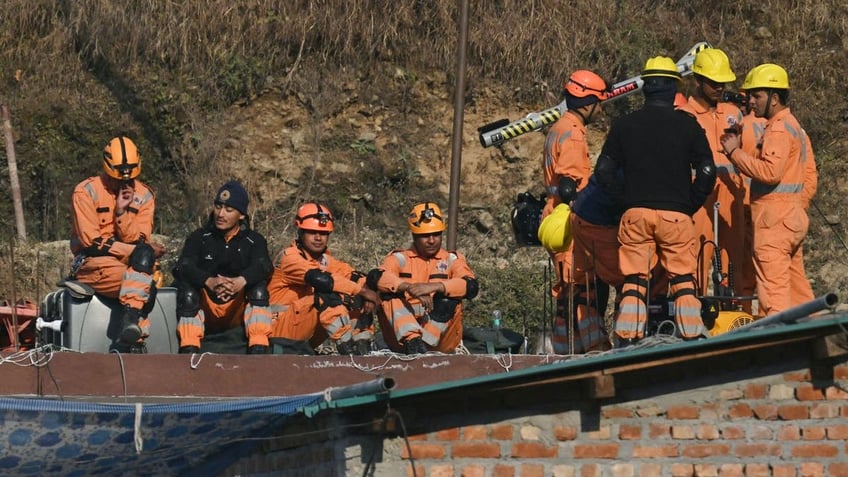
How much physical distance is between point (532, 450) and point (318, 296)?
158 inches

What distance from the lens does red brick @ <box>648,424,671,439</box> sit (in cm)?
1107

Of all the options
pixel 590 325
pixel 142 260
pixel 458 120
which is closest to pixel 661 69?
pixel 590 325

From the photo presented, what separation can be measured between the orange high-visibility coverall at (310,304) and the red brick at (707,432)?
4284 millimetres

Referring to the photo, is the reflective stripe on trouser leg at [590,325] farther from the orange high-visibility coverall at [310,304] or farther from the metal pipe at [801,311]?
the metal pipe at [801,311]

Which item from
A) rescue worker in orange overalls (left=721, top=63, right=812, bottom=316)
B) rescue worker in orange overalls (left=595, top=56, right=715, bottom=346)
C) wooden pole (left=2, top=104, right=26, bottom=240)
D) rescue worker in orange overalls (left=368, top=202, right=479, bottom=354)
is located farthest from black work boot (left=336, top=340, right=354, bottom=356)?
wooden pole (left=2, top=104, right=26, bottom=240)

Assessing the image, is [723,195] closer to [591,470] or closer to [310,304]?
[310,304]

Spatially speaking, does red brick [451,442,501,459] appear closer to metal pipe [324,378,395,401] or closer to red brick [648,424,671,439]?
metal pipe [324,378,395,401]

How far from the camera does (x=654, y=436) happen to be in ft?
36.3

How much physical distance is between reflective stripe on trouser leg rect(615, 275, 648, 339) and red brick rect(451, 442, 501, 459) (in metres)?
1.75

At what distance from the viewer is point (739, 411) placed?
36.2ft

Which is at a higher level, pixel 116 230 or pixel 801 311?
pixel 116 230

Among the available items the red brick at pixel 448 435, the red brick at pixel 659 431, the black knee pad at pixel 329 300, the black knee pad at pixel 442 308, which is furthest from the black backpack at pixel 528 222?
the red brick at pixel 659 431

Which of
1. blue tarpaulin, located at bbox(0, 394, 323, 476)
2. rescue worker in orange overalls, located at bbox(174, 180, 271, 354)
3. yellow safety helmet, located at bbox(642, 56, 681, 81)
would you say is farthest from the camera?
rescue worker in orange overalls, located at bbox(174, 180, 271, 354)

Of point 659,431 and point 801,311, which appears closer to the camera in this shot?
point 801,311
